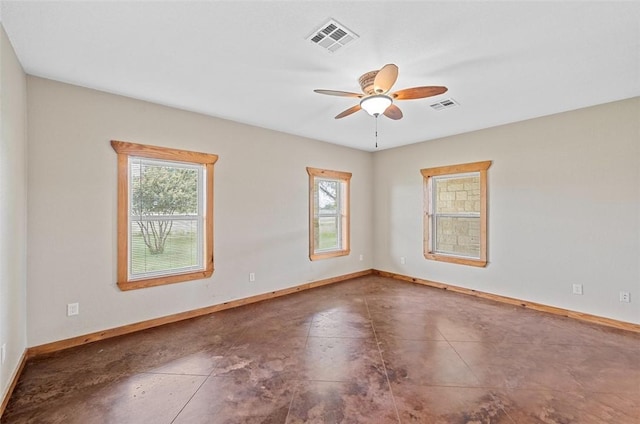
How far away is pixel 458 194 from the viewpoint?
16.0 ft

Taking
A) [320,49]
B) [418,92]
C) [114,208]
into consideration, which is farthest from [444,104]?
[114,208]

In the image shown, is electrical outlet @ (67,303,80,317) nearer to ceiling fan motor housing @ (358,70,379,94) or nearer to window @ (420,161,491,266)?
ceiling fan motor housing @ (358,70,379,94)

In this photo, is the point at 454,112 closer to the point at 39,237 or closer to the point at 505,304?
the point at 505,304

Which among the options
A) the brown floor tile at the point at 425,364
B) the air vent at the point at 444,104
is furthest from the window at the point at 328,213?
the brown floor tile at the point at 425,364

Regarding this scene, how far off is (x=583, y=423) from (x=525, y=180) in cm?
314

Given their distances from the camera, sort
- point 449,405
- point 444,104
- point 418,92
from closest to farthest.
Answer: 1. point 449,405
2. point 418,92
3. point 444,104

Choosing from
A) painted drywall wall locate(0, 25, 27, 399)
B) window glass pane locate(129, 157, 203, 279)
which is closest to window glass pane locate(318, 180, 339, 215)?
window glass pane locate(129, 157, 203, 279)

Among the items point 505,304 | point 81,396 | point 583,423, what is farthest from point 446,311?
point 81,396

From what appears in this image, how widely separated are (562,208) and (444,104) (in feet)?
7.01

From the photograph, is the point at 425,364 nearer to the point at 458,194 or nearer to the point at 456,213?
the point at 456,213

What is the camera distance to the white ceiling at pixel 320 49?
5.98 feet

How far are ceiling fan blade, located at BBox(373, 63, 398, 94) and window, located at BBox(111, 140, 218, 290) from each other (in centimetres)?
246

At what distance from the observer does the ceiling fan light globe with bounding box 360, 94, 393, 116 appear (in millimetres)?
2436

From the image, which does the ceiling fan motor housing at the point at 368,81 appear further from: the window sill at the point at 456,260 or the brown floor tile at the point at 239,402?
the window sill at the point at 456,260
